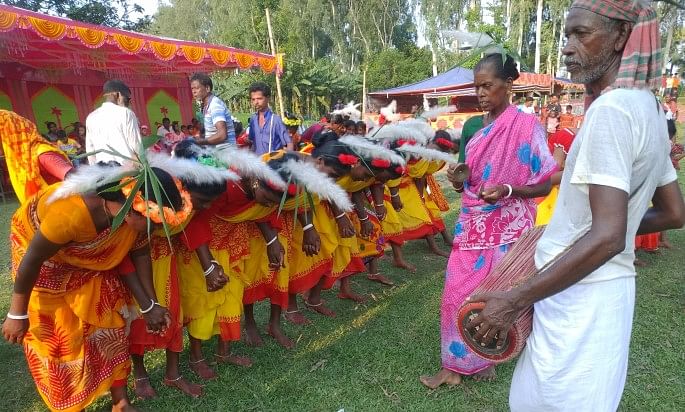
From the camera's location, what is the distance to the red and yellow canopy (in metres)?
6.82

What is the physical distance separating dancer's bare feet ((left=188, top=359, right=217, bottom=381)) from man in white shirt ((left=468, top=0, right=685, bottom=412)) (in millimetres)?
2146

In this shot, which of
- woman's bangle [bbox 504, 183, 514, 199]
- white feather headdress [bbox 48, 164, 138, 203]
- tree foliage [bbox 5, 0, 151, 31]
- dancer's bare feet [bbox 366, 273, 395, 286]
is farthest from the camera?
tree foliage [bbox 5, 0, 151, 31]

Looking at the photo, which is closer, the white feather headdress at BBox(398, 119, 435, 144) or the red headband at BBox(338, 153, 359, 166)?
the red headband at BBox(338, 153, 359, 166)

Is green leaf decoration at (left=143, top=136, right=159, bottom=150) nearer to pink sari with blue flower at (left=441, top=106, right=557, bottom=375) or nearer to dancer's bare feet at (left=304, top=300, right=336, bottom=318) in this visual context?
pink sari with blue flower at (left=441, top=106, right=557, bottom=375)

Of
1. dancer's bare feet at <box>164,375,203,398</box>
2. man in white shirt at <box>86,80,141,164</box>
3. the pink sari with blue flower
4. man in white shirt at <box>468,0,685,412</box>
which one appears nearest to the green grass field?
dancer's bare feet at <box>164,375,203,398</box>

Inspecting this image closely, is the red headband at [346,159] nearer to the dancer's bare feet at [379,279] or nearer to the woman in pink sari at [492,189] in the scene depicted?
the woman in pink sari at [492,189]

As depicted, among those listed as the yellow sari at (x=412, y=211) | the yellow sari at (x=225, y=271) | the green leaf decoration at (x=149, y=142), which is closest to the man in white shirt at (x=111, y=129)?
the yellow sari at (x=225, y=271)

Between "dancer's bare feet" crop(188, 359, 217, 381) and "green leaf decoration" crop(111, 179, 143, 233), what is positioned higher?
"green leaf decoration" crop(111, 179, 143, 233)

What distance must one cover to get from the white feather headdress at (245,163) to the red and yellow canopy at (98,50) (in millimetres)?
6093

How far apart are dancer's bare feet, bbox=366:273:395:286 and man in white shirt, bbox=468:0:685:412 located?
308 centimetres

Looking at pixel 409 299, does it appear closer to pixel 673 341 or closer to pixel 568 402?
pixel 673 341

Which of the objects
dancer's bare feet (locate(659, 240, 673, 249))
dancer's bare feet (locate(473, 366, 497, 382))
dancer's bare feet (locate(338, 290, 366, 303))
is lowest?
dancer's bare feet (locate(659, 240, 673, 249))

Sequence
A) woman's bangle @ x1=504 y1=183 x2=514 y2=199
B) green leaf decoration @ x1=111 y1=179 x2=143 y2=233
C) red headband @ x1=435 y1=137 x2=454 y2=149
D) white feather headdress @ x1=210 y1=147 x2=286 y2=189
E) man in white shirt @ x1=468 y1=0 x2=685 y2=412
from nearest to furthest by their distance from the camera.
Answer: man in white shirt @ x1=468 y1=0 x2=685 y2=412 → green leaf decoration @ x1=111 y1=179 x2=143 y2=233 → white feather headdress @ x1=210 y1=147 x2=286 y2=189 → woman's bangle @ x1=504 y1=183 x2=514 y2=199 → red headband @ x1=435 y1=137 x2=454 y2=149

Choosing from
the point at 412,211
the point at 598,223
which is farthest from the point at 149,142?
the point at 412,211
